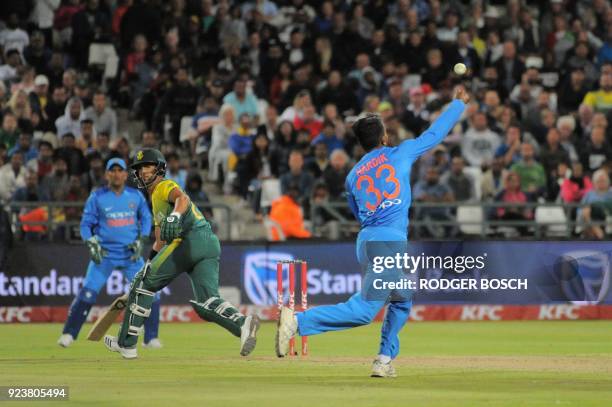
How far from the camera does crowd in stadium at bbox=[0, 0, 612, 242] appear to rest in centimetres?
2516

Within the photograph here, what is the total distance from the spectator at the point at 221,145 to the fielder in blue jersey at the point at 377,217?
43.4 ft

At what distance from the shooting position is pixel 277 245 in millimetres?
23547

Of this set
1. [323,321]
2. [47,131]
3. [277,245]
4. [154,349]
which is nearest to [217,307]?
[323,321]

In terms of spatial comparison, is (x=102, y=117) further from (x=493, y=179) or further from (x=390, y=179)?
(x=390, y=179)

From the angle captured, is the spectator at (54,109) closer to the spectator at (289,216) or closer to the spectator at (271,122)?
the spectator at (271,122)

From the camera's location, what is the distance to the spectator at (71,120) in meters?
26.3

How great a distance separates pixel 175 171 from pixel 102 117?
2.85 meters

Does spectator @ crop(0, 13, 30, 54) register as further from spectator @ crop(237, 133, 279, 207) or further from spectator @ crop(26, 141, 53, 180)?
spectator @ crop(237, 133, 279, 207)

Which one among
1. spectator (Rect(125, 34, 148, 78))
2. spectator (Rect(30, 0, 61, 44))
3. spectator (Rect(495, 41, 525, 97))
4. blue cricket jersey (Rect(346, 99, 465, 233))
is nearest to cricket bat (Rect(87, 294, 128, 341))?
blue cricket jersey (Rect(346, 99, 465, 233))

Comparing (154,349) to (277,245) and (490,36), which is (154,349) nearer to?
(277,245)

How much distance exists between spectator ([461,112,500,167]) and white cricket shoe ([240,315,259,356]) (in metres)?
12.9

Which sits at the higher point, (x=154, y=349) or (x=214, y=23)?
(x=214, y=23)

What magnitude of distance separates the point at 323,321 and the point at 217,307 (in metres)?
2.07

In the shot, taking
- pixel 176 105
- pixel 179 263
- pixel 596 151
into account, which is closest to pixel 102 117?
pixel 176 105
